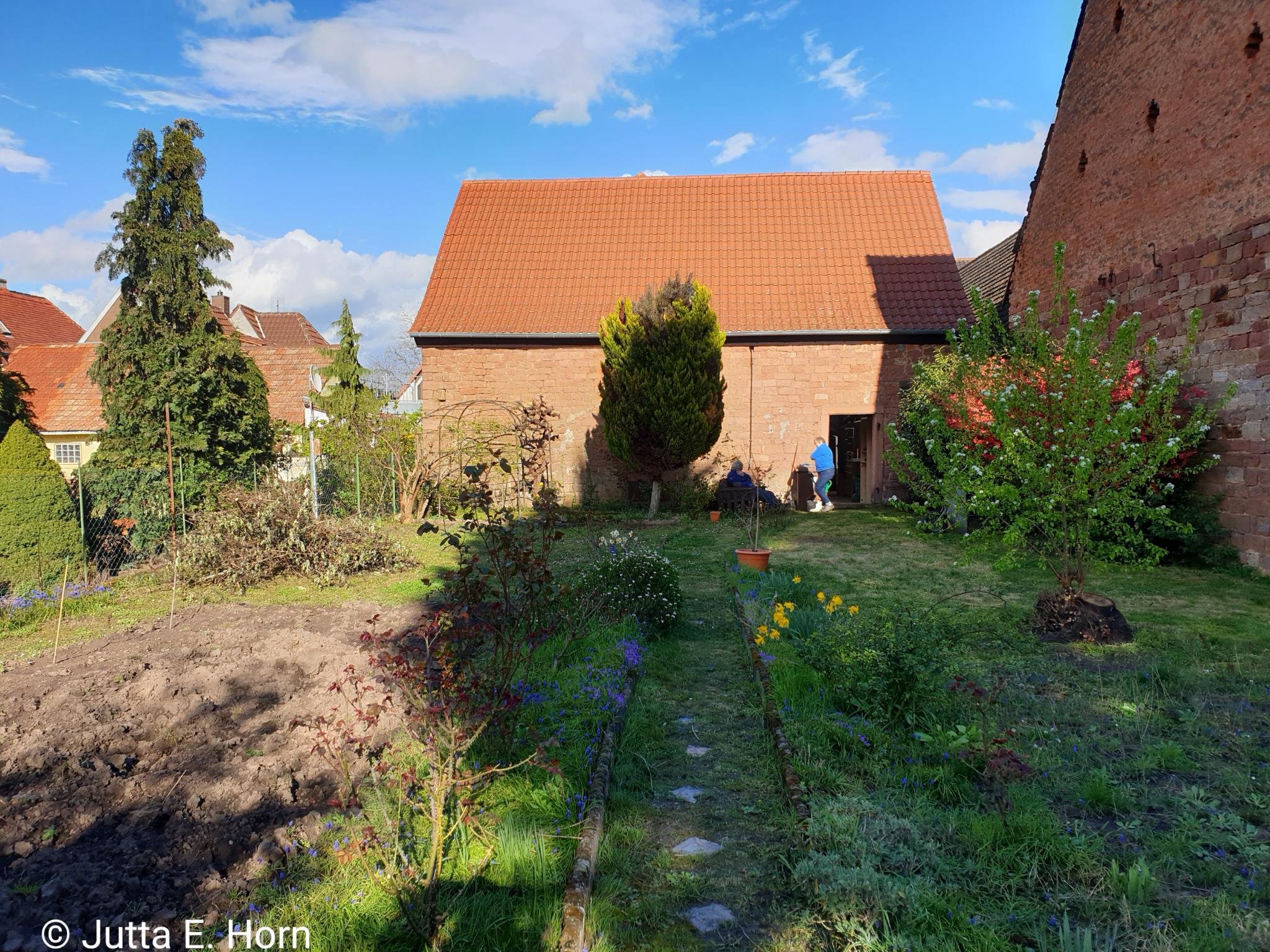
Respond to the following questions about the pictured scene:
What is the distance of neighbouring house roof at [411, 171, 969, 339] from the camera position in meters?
15.9

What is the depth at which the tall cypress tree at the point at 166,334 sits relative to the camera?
412 inches

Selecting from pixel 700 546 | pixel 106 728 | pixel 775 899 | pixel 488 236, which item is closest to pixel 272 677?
pixel 106 728

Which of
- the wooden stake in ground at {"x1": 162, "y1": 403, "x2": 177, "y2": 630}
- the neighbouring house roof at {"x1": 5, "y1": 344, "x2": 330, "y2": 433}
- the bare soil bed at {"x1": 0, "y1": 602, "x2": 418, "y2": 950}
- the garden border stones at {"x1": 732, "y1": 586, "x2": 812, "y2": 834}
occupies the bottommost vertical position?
the bare soil bed at {"x1": 0, "y1": 602, "x2": 418, "y2": 950}

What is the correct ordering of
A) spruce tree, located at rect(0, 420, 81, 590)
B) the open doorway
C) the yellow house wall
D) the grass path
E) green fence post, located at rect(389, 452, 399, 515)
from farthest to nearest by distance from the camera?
the yellow house wall, the open doorway, green fence post, located at rect(389, 452, 399, 515), spruce tree, located at rect(0, 420, 81, 590), the grass path

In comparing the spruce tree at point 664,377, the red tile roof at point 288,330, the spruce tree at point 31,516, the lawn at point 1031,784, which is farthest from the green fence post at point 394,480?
the red tile roof at point 288,330

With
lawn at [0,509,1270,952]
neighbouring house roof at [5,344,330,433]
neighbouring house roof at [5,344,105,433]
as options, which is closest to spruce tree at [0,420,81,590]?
lawn at [0,509,1270,952]

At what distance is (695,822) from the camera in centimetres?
337

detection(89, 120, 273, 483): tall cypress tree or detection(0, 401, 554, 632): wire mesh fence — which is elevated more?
detection(89, 120, 273, 483): tall cypress tree

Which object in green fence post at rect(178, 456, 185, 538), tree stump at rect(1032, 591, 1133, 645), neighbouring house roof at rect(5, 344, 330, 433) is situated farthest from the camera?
neighbouring house roof at rect(5, 344, 330, 433)

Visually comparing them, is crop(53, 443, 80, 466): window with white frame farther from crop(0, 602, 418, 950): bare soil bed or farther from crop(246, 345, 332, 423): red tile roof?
crop(0, 602, 418, 950): bare soil bed

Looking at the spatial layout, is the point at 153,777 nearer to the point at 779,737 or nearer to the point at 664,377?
the point at 779,737

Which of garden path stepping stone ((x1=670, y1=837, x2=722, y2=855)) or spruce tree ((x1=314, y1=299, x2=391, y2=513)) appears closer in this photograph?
garden path stepping stone ((x1=670, y1=837, x2=722, y2=855))

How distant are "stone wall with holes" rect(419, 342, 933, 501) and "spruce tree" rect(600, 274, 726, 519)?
6.46ft

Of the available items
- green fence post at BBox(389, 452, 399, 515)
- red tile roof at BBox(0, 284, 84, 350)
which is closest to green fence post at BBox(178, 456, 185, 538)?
green fence post at BBox(389, 452, 399, 515)
